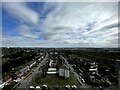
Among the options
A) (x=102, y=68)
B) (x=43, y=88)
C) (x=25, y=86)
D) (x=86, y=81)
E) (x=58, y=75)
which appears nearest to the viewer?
(x=43, y=88)

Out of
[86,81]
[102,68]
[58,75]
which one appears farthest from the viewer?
[102,68]

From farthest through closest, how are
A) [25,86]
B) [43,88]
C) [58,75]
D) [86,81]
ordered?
1. [58,75]
2. [86,81]
3. [25,86]
4. [43,88]

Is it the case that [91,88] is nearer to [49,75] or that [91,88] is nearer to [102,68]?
[49,75]

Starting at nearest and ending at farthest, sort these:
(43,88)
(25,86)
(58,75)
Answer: (43,88)
(25,86)
(58,75)

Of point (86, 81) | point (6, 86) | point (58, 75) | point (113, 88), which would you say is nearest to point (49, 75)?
point (58, 75)

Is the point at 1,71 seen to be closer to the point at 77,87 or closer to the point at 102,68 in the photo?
the point at 77,87

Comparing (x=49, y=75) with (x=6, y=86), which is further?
(x=49, y=75)

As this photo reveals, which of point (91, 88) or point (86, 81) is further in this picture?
point (86, 81)

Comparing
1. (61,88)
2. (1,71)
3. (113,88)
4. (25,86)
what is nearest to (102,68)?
(113,88)
